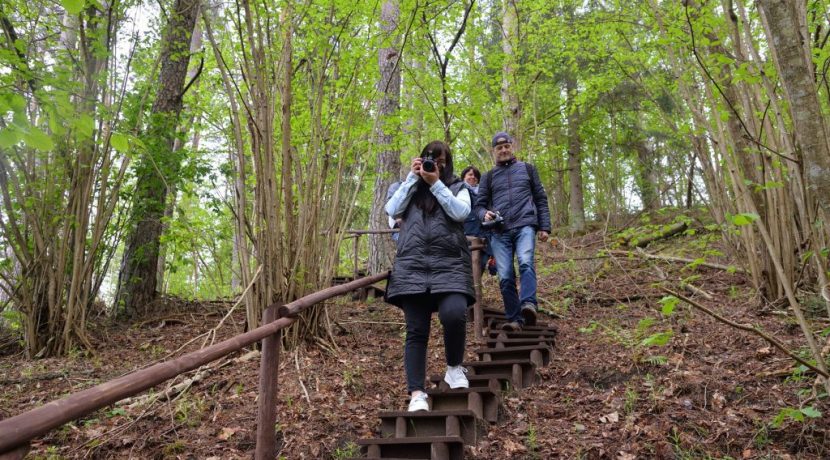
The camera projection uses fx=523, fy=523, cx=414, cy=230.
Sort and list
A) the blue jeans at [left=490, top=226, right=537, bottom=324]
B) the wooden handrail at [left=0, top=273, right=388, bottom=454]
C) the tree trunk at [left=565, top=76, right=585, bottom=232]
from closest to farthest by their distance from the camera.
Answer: the wooden handrail at [left=0, top=273, right=388, bottom=454] < the blue jeans at [left=490, top=226, right=537, bottom=324] < the tree trunk at [left=565, top=76, right=585, bottom=232]

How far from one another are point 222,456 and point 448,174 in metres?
2.22

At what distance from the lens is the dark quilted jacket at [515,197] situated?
4.70 meters

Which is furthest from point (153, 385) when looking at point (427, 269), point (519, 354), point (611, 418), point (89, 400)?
point (519, 354)

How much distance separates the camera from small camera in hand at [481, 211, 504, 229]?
465cm

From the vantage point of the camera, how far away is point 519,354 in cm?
420

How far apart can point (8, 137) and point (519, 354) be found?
11.6 feet

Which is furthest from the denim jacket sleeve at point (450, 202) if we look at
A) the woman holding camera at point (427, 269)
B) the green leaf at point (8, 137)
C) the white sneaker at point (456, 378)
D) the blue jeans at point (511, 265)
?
the green leaf at point (8, 137)

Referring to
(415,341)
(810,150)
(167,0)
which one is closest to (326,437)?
(415,341)

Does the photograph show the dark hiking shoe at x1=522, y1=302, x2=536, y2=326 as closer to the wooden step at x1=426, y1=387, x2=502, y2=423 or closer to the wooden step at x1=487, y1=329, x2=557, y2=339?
the wooden step at x1=487, y1=329, x2=557, y2=339

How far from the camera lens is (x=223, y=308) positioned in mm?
6539

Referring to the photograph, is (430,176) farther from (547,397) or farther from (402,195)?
(547,397)

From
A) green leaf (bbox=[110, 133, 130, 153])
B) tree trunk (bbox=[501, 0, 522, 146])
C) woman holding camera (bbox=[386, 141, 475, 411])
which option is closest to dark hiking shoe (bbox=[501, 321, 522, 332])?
woman holding camera (bbox=[386, 141, 475, 411])

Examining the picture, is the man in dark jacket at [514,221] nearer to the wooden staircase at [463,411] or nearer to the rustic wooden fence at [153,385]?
the wooden staircase at [463,411]

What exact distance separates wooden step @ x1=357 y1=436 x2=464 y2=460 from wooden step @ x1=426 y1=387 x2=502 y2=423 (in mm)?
432
